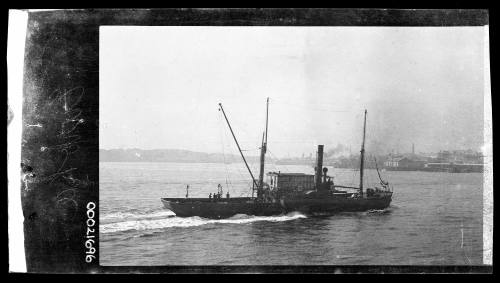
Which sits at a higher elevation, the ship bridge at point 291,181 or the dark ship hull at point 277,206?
the ship bridge at point 291,181

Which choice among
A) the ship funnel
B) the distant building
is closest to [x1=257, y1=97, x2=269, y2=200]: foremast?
the ship funnel

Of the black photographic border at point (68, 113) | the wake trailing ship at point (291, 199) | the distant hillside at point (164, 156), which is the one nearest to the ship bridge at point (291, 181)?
the wake trailing ship at point (291, 199)

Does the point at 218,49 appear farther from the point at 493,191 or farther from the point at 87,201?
the point at 493,191

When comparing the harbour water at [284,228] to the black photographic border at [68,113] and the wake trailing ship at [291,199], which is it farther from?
the black photographic border at [68,113]

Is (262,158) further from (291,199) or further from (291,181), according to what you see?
(291,199)

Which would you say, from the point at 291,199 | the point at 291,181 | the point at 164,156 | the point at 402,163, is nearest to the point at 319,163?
the point at 291,181

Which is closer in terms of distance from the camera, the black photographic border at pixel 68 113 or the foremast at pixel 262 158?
the black photographic border at pixel 68 113
